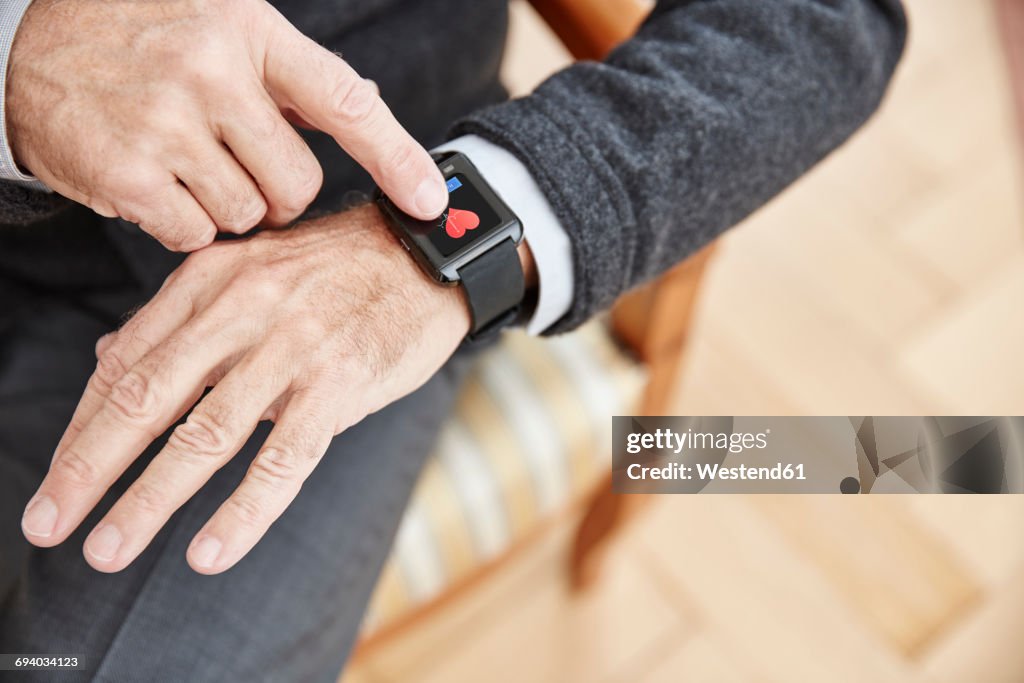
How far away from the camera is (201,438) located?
0.61 m

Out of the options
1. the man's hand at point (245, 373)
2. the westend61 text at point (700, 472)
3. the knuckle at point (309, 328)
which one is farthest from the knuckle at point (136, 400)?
the westend61 text at point (700, 472)

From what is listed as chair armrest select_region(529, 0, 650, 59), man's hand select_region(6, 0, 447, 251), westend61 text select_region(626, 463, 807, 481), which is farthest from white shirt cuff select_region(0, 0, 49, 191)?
westend61 text select_region(626, 463, 807, 481)

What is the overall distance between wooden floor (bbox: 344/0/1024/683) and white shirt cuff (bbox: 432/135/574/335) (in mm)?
590

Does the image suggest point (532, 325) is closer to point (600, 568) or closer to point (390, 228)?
point (390, 228)

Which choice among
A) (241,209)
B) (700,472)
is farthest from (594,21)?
(700,472)

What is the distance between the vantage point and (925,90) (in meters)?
1.85

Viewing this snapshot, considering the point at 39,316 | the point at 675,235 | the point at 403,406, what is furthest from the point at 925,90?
the point at 39,316

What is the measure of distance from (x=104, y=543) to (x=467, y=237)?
1.12 ft

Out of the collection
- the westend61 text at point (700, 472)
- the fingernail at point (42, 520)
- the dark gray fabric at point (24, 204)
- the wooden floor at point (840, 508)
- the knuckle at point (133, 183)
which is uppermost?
the dark gray fabric at point (24, 204)

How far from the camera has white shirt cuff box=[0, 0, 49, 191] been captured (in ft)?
2.02

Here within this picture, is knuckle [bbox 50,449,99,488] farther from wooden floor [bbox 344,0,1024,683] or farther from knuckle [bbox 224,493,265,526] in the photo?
wooden floor [bbox 344,0,1024,683]

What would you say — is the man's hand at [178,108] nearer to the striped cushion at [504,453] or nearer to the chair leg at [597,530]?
the striped cushion at [504,453]

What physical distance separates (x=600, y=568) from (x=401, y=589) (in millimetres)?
499

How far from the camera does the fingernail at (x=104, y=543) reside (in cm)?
59
